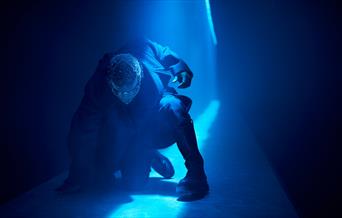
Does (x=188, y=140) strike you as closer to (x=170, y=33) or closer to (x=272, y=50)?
(x=272, y=50)

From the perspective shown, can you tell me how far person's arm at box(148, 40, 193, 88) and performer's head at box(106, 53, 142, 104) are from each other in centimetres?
31

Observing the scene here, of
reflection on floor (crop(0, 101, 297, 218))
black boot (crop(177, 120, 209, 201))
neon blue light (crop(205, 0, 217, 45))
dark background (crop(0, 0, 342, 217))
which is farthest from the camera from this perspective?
neon blue light (crop(205, 0, 217, 45))

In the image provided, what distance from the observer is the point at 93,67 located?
428 centimetres

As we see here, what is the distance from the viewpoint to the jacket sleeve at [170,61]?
276cm

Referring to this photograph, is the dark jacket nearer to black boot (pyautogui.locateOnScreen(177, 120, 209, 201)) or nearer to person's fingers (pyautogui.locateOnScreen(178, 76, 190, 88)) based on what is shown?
person's fingers (pyautogui.locateOnScreen(178, 76, 190, 88))

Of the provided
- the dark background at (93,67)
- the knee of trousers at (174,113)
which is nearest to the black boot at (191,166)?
the knee of trousers at (174,113)

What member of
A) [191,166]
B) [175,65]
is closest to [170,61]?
[175,65]

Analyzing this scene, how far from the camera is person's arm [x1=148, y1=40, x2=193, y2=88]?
9.02 ft

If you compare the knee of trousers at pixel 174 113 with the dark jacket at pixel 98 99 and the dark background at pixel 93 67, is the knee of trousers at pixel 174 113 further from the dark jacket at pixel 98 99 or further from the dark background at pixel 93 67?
the dark background at pixel 93 67

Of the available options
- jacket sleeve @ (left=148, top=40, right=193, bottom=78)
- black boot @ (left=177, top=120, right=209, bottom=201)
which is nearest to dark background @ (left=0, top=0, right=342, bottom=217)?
black boot @ (left=177, top=120, right=209, bottom=201)

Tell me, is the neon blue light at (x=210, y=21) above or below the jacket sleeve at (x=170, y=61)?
above

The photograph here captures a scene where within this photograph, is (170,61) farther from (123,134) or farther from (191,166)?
(191,166)

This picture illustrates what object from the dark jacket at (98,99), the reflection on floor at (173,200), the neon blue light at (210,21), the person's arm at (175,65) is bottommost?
the reflection on floor at (173,200)

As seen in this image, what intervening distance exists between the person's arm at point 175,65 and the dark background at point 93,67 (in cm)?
87
